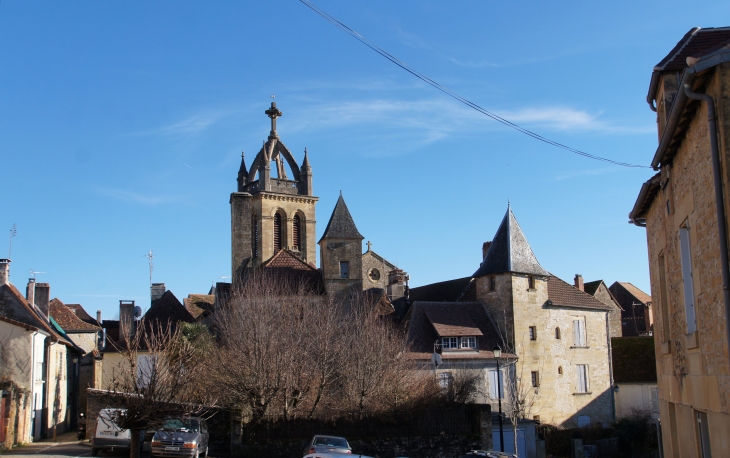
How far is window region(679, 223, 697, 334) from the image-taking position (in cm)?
1143

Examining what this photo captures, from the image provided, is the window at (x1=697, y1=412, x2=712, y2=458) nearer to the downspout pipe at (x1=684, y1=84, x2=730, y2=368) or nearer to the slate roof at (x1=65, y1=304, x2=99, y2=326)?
the downspout pipe at (x1=684, y1=84, x2=730, y2=368)

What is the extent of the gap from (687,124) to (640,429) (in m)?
29.3

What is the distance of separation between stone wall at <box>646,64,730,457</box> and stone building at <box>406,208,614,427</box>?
74.5 ft

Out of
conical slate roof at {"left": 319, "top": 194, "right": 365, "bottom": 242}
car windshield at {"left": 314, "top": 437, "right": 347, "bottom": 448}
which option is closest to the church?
conical slate roof at {"left": 319, "top": 194, "right": 365, "bottom": 242}

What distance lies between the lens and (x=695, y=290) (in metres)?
10.6

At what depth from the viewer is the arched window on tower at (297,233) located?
180 ft

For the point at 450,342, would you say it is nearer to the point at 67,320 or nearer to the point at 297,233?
the point at 67,320

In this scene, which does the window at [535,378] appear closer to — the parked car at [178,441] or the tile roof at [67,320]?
the parked car at [178,441]

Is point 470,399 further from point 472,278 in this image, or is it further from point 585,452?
point 472,278

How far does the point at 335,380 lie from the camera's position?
26.4 meters

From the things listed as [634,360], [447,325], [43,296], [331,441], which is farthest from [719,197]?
[634,360]

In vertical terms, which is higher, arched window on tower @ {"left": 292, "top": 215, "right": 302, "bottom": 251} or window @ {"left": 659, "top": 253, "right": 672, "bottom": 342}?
arched window on tower @ {"left": 292, "top": 215, "right": 302, "bottom": 251}

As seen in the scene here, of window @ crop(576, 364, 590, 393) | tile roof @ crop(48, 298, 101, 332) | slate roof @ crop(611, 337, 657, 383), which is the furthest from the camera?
slate roof @ crop(611, 337, 657, 383)

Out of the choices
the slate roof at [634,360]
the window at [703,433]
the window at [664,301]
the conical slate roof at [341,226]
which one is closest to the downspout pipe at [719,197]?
the window at [703,433]
